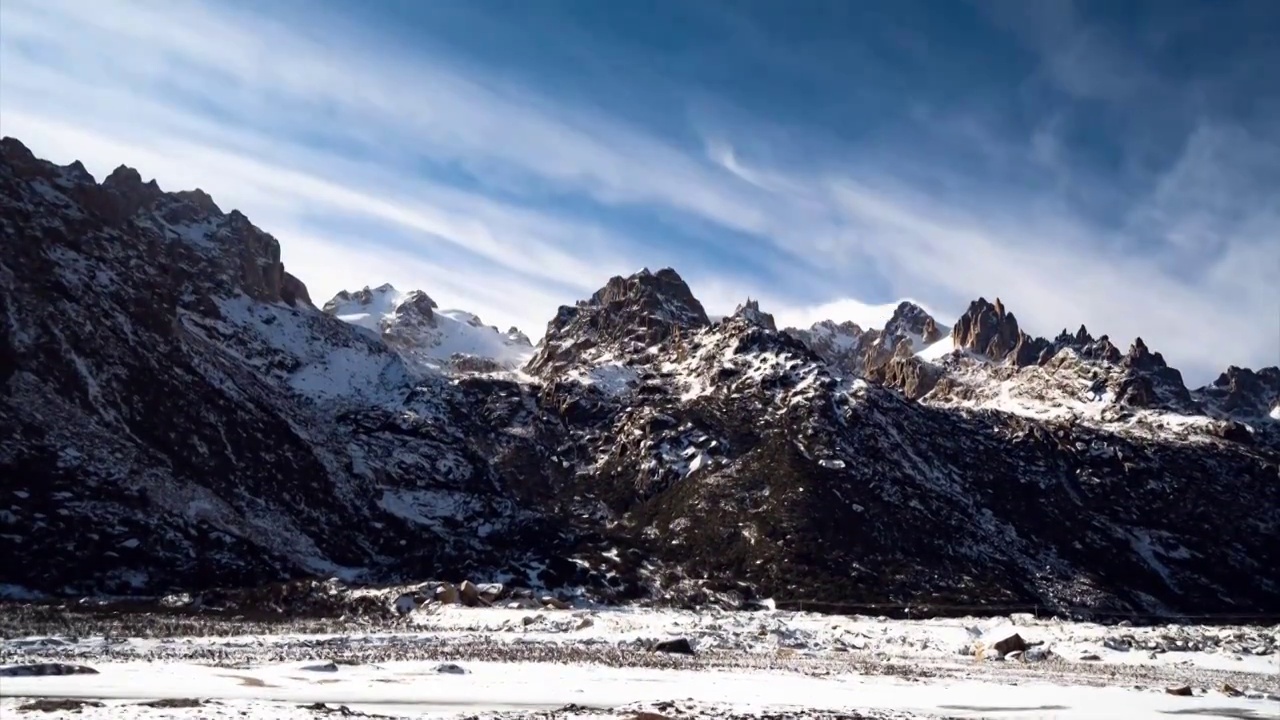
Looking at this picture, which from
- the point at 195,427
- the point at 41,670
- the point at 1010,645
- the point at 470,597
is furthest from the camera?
the point at 195,427

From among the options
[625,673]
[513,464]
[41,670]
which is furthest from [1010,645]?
[513,464]

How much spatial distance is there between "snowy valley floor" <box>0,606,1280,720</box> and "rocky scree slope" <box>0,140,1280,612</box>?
3722 centimetres

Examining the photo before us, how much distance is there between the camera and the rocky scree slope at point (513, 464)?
279 feet

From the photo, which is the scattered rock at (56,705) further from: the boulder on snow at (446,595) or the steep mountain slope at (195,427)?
the steep mountain slope at (195,427)

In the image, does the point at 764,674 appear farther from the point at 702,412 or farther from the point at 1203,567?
the point at 1203,567

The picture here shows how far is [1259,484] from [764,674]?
574ft

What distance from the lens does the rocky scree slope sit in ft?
279

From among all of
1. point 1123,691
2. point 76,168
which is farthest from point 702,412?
point 1123,691

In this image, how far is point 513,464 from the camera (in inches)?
5792

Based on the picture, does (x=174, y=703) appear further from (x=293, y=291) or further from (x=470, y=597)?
(x=293, y=291)

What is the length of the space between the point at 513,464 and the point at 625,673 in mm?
117071

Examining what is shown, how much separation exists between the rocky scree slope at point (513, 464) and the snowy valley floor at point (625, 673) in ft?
122

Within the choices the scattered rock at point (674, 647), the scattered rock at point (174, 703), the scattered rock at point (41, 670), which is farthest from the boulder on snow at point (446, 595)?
the scattered rock at point (174, 703)

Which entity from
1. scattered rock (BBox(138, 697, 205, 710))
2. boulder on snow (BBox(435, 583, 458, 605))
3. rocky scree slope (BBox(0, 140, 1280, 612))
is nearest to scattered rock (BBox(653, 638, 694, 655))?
boulder on snow (BBox(435, 583, 458, 605))
